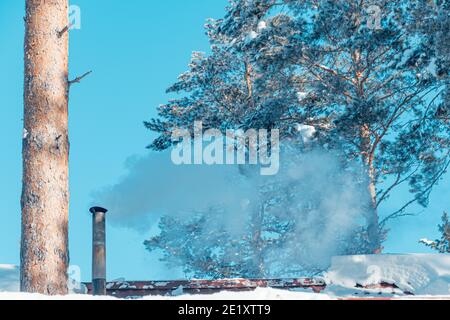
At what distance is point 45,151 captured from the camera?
915 cm

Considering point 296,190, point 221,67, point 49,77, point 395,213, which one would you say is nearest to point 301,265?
point 296,190

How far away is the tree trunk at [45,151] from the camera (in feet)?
29.4

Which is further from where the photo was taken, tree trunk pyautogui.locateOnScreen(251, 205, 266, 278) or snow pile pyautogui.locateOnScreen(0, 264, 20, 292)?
tree trunk pyautogui.locateOnScreen(251, 205, 266, 278)

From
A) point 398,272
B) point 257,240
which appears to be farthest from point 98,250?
point 257,240

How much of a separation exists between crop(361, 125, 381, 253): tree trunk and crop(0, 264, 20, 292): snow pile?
1177 centimetres

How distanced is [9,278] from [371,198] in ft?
41.8

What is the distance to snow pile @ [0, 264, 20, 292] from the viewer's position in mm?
10950

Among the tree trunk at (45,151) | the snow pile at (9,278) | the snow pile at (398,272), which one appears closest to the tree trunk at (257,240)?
the snow pile at (398,272)

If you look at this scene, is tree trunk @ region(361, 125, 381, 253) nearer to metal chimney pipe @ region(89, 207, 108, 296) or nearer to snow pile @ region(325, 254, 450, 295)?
snow pile @ region(325, 254, 450, 295)

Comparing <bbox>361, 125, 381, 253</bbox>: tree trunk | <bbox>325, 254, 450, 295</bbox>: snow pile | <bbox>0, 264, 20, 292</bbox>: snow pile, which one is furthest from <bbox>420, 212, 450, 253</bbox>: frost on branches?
<bbox>0, 264, 20, 292</bbox>: snow pile

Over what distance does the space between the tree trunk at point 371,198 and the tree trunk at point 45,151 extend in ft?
42.7

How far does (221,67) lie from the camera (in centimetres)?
2675

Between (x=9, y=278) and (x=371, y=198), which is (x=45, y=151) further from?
(x=371, y=198)

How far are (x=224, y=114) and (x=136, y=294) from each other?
15253 millimetres
